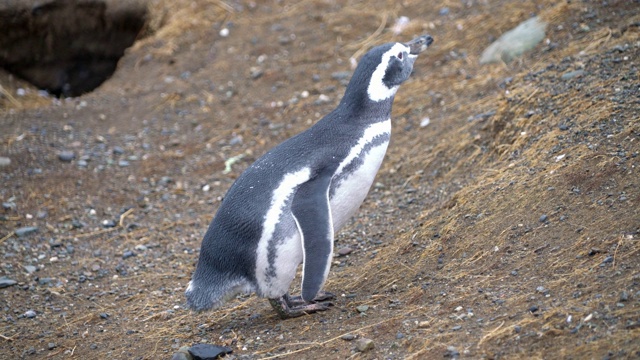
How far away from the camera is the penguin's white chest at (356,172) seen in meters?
3.57

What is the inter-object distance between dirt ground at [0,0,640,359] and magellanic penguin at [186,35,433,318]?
0.80 ft

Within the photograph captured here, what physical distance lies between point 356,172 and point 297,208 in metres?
0.38

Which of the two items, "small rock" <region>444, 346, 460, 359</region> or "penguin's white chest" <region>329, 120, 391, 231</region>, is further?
"penguin's white chest" <region>329, 120, 391, 231</region>

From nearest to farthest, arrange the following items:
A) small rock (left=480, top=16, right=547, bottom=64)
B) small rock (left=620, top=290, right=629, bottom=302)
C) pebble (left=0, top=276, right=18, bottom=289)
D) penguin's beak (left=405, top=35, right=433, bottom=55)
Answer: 1. small rock (left=620, top=290, right=629, bottom=302)
2. penguin's beak (left=405, top=35, right=433, bottom=55)
3. pebble (left=0, top=276, right=18, bottom=289)
4. small rock (left=480, top=16, right=547, bottom=64)

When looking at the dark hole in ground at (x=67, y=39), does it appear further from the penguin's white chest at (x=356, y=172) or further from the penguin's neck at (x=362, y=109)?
the penguin's white chest at (x=356, y=172)

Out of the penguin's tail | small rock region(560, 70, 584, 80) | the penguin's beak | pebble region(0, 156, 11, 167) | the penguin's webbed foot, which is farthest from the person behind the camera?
pebble region(0, 156, 11, 167)

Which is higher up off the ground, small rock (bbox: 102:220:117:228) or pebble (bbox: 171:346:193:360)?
pebble (bbox: 171:346:193:360)

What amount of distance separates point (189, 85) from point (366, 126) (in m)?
3.59

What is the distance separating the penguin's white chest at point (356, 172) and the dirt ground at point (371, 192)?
17.4 inches

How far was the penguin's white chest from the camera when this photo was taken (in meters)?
3.57

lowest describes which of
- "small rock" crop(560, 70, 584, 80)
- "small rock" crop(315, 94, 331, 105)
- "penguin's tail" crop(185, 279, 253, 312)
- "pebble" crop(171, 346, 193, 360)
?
"small rock" crop(315, 94, 331, 105)

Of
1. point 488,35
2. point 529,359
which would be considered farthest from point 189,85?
point 529,359

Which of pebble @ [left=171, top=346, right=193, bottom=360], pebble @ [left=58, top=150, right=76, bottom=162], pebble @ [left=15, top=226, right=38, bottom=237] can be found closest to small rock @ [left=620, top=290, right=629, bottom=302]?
pebble @ [left=171, top=346, right=193, bottom=360]

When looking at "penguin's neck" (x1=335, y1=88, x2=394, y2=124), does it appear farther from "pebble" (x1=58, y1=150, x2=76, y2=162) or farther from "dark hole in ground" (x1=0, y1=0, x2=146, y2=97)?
"dark hole in ground" (x1=0, y1=0, x2=146, y2=97)
